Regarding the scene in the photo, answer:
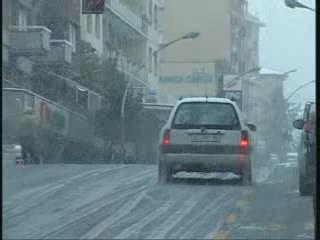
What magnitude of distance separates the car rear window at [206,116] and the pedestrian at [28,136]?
14434 mm

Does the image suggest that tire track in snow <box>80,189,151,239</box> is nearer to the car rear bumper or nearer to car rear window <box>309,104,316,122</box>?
the car rear bumper

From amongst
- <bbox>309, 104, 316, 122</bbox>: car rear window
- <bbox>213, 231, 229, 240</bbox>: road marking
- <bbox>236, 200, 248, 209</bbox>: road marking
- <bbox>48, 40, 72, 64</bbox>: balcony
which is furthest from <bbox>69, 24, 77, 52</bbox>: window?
<bbox>213, 231, 229, 240</bbox>: road marking

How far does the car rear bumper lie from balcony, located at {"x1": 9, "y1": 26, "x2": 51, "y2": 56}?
2045 centimetres

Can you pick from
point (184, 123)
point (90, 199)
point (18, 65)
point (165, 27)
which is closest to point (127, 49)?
point (165, 27)

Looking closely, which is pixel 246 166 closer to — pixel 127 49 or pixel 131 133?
pixel 131 133

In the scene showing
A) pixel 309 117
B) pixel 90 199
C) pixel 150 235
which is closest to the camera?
pixel 150 235

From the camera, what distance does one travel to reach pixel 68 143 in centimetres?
3669

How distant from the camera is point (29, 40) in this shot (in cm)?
3706

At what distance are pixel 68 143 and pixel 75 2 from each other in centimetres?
836

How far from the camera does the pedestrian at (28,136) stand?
3183 cm

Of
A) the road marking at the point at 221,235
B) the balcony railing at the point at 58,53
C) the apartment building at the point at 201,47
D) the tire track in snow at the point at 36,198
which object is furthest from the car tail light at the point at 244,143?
the apartment building at the point at 201,47

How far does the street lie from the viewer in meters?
11.2

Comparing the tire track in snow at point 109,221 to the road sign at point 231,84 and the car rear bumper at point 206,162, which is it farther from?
the road sign at point 231,84

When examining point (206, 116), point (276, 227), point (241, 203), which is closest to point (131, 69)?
point (206, 116)
